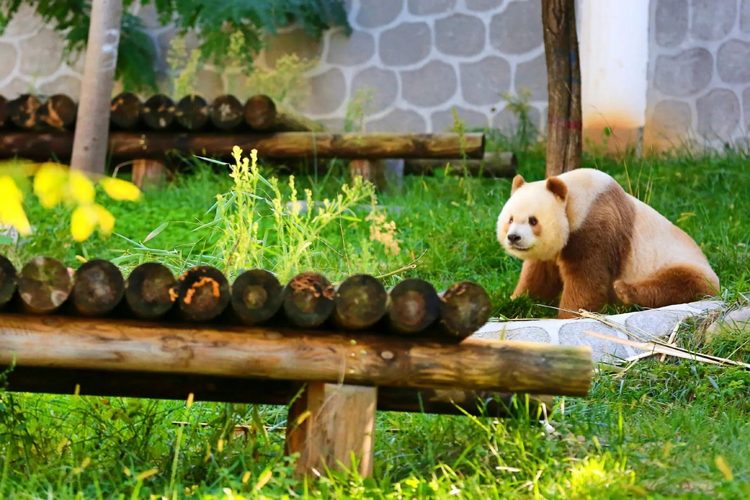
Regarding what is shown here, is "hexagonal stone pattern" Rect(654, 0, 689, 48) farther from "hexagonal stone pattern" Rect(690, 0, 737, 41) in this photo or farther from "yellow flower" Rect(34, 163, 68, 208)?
"yellow flower" Rect(34, 163, 68, 208)

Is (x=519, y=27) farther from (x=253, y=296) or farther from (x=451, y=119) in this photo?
(x=253, y=296)

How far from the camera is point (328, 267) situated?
13.9 ft

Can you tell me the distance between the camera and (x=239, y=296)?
2.43 meters

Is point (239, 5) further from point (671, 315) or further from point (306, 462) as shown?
point (306, 462)

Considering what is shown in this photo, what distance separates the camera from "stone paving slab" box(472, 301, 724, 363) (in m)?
3.92

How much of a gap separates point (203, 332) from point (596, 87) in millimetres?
5673

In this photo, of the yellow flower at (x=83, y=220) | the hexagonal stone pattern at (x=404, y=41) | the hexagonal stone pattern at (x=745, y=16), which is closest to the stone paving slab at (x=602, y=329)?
the yellow flower at (x=83, y=220)

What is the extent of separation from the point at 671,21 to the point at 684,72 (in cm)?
43

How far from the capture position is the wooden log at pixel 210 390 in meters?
2.76

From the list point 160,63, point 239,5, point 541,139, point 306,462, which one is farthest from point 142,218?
point 306,462

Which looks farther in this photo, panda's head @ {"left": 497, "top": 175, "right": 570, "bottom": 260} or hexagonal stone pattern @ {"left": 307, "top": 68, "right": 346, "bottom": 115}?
hexagonal stone pattern @ {"left": 307, "top": 68, "right": 346, "bottom": 115}

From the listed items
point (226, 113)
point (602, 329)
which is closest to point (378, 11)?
point (226, 113)

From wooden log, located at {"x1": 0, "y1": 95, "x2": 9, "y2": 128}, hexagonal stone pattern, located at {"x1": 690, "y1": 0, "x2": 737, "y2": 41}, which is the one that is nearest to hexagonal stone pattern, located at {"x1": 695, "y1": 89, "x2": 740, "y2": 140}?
hexagonal stone pattern, located at {"x1": 690, "y1": 0, "x2": 737, "y2": 41}

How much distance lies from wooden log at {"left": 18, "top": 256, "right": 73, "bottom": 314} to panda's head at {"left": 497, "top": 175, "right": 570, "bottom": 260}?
2278mm
